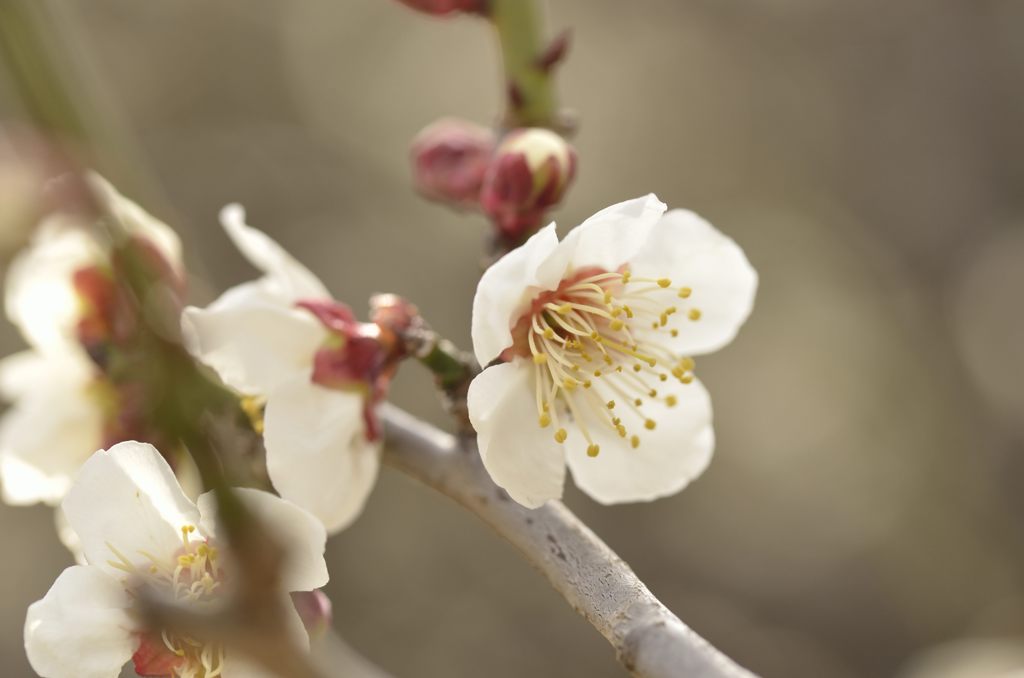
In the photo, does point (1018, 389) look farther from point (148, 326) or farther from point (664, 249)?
point (148, 326)

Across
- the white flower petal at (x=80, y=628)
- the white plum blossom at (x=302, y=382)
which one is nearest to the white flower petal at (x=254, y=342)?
the white plum blossom at (x=302, y=382)

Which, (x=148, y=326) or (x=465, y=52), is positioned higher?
(x=148, y=326)

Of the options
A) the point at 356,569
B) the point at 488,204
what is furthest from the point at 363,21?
the point at 488,204

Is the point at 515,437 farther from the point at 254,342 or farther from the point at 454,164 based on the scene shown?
the point at 454,164

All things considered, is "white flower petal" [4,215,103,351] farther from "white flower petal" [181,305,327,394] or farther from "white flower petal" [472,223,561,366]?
"white flower petal" [472,223,561,366]

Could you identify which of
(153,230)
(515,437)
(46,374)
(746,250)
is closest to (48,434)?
(46,374)

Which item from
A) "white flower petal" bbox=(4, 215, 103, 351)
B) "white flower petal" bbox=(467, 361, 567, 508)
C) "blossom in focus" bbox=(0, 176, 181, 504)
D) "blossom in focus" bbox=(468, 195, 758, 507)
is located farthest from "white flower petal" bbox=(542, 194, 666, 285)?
"white flower petal" bbox=(4, 215, 103, 351)
